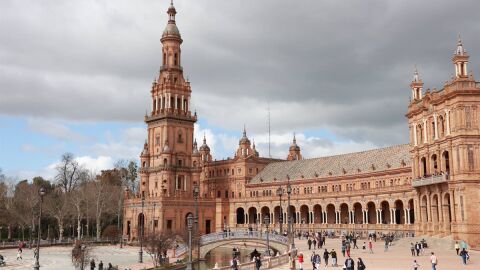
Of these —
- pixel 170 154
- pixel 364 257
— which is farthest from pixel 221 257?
pixel 170 154

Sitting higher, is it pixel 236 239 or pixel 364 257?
pixel 236 239

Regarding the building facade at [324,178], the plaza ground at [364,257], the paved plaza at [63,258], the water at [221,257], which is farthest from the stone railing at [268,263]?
the paved plaza at [63,258]

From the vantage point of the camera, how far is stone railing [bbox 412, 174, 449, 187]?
5893 cm

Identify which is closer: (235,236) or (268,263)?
(268,263)

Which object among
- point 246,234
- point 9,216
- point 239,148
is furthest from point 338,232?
point 9,216

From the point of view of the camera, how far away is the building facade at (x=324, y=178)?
57625mm

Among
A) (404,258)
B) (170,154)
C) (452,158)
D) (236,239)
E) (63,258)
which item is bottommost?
(63,258)

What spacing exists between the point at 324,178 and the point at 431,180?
127 feet

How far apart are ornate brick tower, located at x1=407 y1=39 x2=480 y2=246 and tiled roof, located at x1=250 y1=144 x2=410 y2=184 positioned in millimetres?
20902

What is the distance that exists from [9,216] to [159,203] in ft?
84.2

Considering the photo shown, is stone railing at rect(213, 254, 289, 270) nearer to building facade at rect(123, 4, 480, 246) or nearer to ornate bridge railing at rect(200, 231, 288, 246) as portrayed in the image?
building facade at rect(123, 4, 480, 246)

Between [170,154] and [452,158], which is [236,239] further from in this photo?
[170,154]

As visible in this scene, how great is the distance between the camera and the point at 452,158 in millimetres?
57938

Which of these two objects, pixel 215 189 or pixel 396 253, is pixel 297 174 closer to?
pixel 215 189
